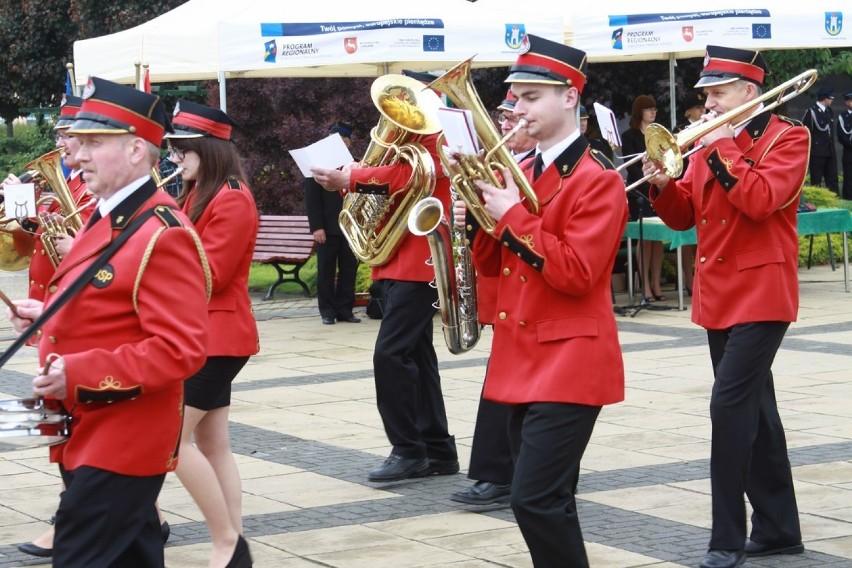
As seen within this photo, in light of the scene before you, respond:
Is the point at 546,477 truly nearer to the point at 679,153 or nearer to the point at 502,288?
the point at 502,288

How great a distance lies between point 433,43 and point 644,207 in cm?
307

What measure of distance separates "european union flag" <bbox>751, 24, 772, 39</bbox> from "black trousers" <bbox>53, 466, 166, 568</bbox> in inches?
449

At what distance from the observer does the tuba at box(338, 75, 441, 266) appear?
285 inches

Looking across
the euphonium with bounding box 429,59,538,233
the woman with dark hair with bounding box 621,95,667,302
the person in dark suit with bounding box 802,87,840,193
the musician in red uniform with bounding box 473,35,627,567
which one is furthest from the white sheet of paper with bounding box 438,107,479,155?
the person in dark suit with bounding box 802,87,840,193

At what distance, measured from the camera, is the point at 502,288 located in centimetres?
482

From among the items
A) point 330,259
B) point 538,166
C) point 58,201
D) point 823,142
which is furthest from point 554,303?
point 823,142

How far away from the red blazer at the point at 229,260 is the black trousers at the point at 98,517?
5.52 ft

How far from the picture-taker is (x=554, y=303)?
464 centimetres

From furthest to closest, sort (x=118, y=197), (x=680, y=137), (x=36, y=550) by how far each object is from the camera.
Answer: (x=36, y=550), (x=680, y=137), (x=118, y=197)

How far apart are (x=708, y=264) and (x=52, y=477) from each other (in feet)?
12.0

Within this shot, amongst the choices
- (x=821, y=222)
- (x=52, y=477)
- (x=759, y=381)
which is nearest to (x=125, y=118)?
(x=759, y=381)

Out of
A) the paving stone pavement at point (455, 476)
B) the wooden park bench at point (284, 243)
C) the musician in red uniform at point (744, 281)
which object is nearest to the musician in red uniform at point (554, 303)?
the musician in red uniform at point (744, 281)

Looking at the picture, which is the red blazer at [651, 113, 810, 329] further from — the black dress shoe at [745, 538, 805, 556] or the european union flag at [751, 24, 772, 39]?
the european union flag at [751, 24, 772, 39]

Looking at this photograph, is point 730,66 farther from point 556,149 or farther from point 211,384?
point 211,384
